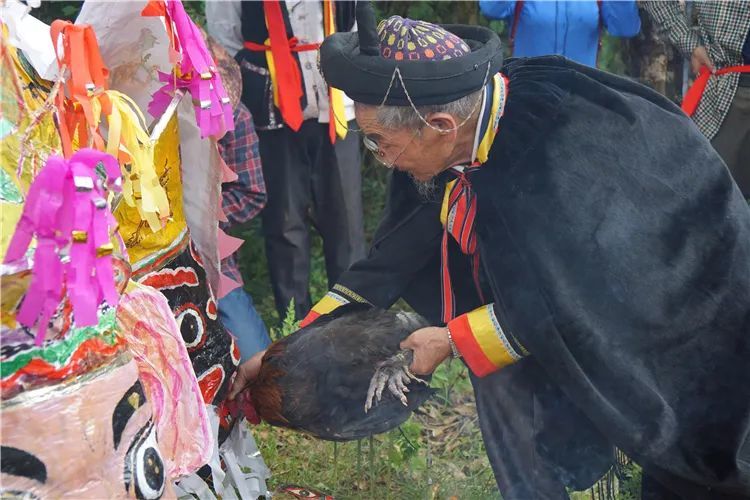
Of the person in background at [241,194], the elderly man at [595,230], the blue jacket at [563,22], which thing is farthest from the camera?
the blue jacket at [563,22]

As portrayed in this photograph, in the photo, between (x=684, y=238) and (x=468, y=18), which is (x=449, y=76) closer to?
(x=684, y=238)

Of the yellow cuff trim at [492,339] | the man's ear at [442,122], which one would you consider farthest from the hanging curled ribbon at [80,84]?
the yellow cuff trim at [492,339]

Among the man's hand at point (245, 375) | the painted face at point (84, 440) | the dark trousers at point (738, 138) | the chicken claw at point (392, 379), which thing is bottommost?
the dark trousers at point (738, 138)

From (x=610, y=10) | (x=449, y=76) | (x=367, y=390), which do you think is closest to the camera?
(x=449, y=76)

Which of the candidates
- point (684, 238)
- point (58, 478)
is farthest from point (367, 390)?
point (58, 478)

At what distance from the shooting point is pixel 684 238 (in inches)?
102

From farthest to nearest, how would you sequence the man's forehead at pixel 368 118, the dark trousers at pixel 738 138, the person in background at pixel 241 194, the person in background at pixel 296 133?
the dark trousers at pixel 738 138, the person in background at pixel 296 133, the person in background at pixel 241 194, the man's forehead at pixel 368 118

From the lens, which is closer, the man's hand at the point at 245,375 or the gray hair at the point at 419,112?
the gray hair at the point at 419,112

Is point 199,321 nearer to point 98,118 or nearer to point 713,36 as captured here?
point 98,118

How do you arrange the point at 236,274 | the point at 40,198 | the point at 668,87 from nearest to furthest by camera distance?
1. the point at 40,198
2. the point at 236,274
3. the point at 668,87

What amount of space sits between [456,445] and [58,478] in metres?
2.74

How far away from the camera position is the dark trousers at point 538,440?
301cm

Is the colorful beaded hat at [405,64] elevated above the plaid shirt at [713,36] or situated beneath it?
elevated above

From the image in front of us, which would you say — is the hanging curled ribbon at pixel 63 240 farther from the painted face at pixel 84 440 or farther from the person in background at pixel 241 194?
the person in background at pixel 241 194
